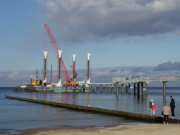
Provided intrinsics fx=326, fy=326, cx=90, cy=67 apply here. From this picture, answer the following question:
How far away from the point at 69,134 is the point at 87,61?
520 feet

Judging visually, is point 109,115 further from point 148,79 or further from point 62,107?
point 148,79

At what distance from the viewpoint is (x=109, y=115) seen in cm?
4269

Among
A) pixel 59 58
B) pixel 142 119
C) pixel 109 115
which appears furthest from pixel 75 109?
pixel 59 58

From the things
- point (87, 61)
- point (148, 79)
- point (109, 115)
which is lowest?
point (109, 115)

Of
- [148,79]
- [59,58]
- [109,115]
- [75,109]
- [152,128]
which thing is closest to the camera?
[152,128]

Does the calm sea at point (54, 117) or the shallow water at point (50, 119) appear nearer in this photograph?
the shallow water at point (50, 119)

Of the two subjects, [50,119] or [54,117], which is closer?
[50,119]

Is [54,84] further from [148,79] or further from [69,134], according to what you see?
[69,134]

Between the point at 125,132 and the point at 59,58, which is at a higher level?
the point at 59,58

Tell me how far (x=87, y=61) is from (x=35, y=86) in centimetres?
3635

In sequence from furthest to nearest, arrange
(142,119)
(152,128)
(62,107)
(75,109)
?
(62,107) < (75,109) < (142,119) < (152,128)

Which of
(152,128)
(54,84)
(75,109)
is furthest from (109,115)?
(54,84)

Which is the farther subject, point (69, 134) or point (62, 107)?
point (62, 107)

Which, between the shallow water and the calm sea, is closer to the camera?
the shallow water
